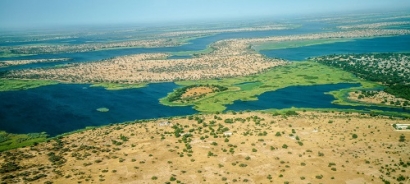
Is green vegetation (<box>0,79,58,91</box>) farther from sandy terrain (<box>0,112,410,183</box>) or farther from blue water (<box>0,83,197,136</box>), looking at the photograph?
sandy terrain (<box>0,112,410,183</box>)

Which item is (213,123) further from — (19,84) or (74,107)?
(19,84)

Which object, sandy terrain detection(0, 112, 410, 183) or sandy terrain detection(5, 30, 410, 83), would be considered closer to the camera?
sandy terrain detection(0, 112, 410, 183)

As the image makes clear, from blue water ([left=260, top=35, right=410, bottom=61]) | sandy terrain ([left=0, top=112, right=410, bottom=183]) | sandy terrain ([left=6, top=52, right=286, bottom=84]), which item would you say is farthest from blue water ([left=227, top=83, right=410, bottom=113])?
blue water ([left=260, top=35, right=410, bottom=61])

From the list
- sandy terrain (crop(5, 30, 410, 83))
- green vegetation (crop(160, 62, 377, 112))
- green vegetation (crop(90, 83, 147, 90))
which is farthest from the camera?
sandy terrain (crop(5, 30, 410, 83))

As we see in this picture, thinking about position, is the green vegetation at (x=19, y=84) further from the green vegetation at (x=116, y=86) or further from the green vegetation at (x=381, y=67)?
the green vegetation at (x=381, y=67)

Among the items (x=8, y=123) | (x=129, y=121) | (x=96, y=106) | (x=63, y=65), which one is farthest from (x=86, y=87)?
(x=63, y=65)

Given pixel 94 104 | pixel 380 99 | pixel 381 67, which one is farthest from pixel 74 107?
pixel 381 67
